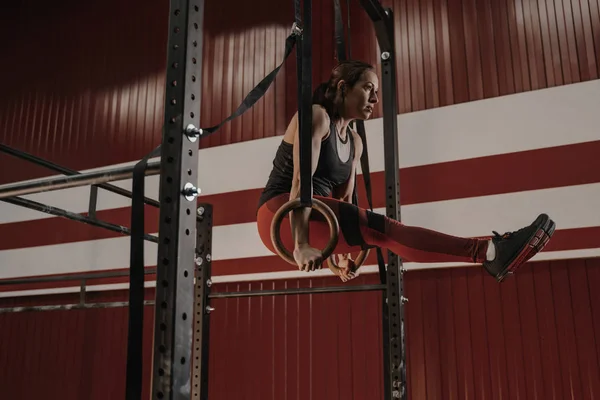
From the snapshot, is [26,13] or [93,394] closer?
[93,394]

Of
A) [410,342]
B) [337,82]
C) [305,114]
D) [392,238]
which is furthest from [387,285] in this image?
[410,342]

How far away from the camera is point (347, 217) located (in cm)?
197

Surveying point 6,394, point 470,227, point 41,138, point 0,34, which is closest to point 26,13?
point 0,34

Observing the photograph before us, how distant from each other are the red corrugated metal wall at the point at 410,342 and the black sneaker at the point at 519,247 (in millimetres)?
1547

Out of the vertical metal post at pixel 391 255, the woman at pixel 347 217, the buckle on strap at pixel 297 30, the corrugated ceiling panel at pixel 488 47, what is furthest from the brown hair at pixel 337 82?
the corrugated ceiling panel at pixel 488 47

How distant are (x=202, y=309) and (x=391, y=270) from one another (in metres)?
0.97

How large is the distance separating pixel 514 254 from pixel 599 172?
1699 mm

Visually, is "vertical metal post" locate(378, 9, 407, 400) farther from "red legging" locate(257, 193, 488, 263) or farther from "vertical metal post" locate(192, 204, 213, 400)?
"vertical metal post" locate(192, 204, 213, 400)

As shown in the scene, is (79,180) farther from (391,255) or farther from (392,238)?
(391,255)

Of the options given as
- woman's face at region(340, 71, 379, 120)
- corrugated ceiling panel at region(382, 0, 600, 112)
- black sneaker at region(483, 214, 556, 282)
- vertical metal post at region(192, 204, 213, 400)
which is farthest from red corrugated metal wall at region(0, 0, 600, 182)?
black sneaker at region(483, 214, 556, 282)

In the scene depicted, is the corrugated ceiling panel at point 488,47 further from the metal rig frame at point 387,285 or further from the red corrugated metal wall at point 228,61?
the metal rig frame at point 387,285

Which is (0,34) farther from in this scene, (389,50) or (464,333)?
(464,333)

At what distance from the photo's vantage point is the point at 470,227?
3.41 meters

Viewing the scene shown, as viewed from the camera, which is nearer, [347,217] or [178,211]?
[178,211]
